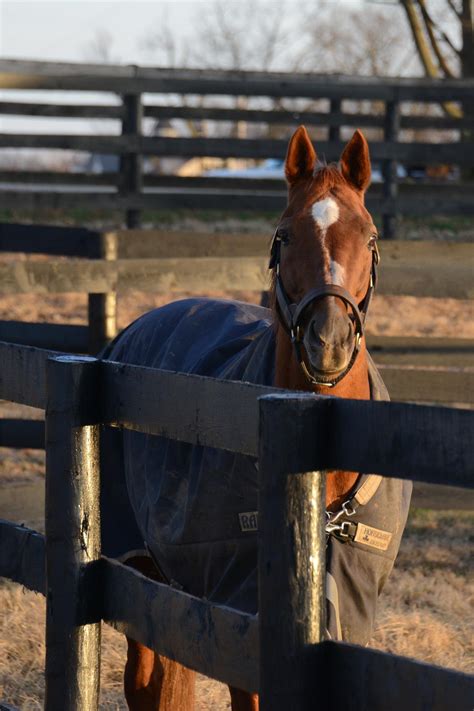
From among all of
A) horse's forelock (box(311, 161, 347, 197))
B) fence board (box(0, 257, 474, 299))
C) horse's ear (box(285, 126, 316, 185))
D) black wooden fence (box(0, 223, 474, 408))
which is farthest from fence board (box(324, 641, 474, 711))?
black wooden fence (box(0, 223, 474, 408))

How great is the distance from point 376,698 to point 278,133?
126 feet

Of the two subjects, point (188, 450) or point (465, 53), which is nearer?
point (188, 450)

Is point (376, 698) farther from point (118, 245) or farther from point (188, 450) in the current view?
point (118, 245)

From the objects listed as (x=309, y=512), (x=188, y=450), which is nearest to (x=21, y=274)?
(x=188, y=450)

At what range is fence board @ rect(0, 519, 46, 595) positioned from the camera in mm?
2936

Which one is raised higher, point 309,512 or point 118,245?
point 118,245

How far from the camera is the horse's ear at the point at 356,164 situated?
371cm

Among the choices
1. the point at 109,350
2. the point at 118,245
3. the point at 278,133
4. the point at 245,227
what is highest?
the point at 278,133

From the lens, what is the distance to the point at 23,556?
9.95 feet

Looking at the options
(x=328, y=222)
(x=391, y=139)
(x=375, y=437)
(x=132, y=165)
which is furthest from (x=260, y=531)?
Answer: (x=391, y=139)

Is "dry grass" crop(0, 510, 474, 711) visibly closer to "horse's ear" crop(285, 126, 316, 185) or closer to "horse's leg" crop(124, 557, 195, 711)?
"horse's leg" crop(124, 557, 195, 711)

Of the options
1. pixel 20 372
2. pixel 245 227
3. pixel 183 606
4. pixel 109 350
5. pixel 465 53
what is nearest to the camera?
pixel 183 606

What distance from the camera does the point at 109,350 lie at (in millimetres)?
4562

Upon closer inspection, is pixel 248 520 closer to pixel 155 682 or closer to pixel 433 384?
pixel 155 682
